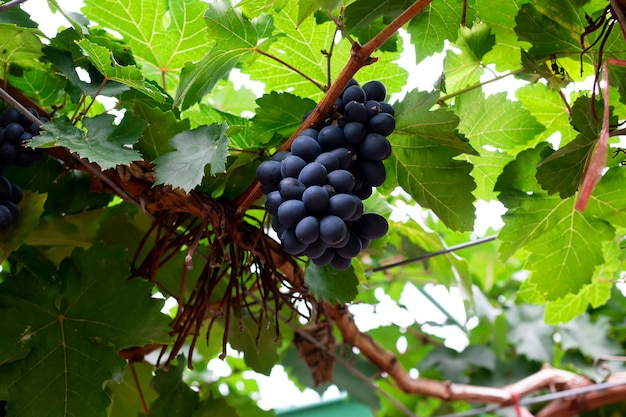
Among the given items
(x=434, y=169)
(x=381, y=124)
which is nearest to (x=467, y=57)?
(x=434, y=169)

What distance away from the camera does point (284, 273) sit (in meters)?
1.09

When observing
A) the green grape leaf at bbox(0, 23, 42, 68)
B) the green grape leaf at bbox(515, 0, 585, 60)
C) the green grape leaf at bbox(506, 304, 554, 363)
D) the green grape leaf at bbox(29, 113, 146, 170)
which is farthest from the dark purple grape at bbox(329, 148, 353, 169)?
the green grape leaf at bbox(506, 304, 554, 363)

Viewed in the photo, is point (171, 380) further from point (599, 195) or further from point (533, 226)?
point (599, 195)

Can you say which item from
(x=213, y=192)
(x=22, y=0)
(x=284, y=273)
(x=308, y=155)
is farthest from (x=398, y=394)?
(x=22, y=0)

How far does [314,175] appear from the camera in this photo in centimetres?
69

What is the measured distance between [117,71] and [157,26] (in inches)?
9.8

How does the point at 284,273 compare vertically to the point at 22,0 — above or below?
below

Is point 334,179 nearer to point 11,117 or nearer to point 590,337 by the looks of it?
point 11,117

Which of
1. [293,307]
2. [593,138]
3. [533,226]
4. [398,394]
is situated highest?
[593,138]

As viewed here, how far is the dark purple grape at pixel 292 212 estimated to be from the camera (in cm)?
68

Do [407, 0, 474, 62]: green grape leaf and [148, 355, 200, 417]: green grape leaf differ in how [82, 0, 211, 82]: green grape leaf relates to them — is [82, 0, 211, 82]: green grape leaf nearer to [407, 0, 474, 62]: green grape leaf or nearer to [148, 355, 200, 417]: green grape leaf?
[407, 0, 474, 62]: green grape leaf

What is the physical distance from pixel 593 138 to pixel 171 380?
0.77m

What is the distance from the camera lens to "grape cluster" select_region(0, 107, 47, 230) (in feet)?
2.90

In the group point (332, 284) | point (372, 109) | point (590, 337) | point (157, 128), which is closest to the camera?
point (372, 109)
